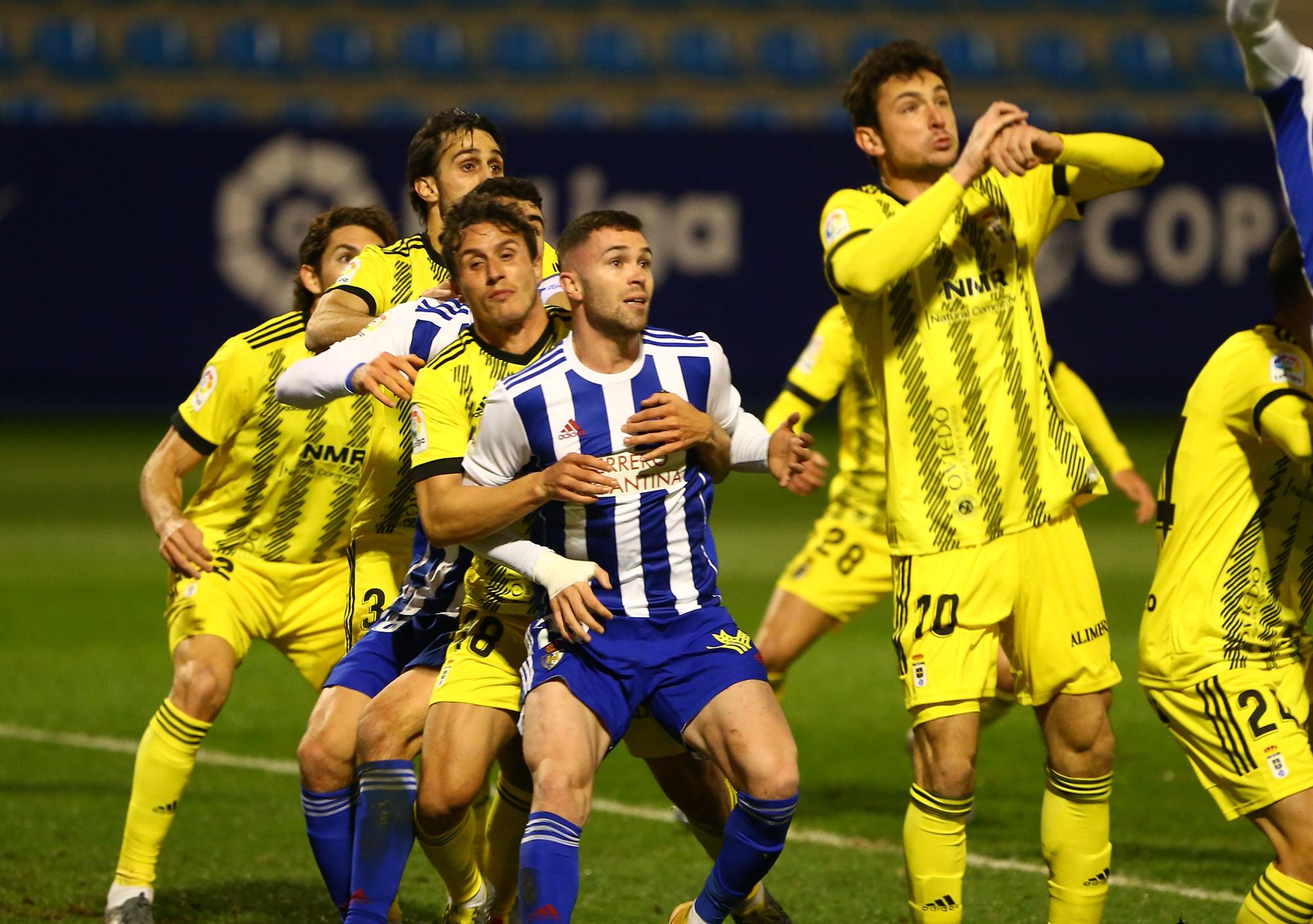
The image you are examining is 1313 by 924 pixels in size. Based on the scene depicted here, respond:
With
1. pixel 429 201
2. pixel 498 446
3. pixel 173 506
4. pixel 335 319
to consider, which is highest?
pixel 429 201

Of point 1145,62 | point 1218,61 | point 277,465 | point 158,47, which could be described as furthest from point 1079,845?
point 1218,61

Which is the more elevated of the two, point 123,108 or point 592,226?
point 123,108

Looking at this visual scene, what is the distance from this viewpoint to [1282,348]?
14.7 feet

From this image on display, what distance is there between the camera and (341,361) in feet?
16.1

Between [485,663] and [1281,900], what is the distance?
2.09 metres

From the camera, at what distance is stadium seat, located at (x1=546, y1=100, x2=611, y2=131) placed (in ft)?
68.1

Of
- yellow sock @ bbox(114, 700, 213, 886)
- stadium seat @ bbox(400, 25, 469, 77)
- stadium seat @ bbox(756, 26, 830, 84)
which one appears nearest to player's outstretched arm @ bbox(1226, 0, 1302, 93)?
yellow sock @ bbox(114, 700, 213, 886)

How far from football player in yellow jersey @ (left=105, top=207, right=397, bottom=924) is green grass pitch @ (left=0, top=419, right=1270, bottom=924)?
544mm

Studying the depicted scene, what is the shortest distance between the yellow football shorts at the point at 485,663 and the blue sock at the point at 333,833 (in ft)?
1.78

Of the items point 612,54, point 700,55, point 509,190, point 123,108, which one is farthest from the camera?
point 700,55

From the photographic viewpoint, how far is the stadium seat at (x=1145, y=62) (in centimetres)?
2195

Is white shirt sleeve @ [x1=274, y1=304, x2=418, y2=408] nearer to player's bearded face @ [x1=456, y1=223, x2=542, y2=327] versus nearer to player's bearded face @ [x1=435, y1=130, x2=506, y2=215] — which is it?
player's bearded face @ [x1=456, y1=223, x2=542, y2=327]

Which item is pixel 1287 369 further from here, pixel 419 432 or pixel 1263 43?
pixel 419 432

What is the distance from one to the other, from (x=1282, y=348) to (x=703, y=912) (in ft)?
6.72
